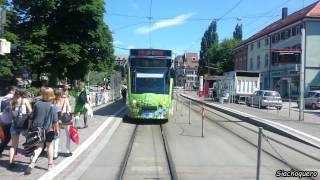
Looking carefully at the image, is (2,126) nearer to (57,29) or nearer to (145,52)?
(145,52)

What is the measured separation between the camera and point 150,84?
79.9 ft

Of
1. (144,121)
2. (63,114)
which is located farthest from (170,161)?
(144,121)

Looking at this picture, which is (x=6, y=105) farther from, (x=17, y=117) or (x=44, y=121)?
(x=44, y=121)

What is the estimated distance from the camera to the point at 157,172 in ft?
36.5

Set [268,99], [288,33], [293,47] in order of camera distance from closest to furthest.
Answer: [268,99] < [293,47] < [288,33]

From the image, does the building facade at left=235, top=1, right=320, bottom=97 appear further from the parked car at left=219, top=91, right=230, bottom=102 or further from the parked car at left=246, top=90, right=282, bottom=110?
the parked car at left=246, top=90, right=282, bottom=110

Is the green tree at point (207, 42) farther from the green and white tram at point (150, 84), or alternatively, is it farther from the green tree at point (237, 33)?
the green and white tram at point (150, 84)

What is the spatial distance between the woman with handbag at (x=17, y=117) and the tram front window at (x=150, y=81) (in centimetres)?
1335

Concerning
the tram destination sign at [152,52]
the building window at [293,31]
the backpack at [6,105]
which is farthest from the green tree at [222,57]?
the backpack at [6,105]

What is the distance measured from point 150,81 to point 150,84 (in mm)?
165

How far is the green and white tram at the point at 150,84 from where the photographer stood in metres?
23.8

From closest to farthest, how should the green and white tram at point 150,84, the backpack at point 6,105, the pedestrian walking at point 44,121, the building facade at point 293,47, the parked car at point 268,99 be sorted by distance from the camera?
the pedestrian walking at point 44,121
the backpack at point 6,105
the green and white tram at point 150,84
the parked car at point 268,99
the building facade at point 293,47

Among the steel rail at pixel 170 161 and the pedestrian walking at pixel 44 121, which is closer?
the pedestrian walking at pixel 44 121

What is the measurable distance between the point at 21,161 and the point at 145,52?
46.0 ft
